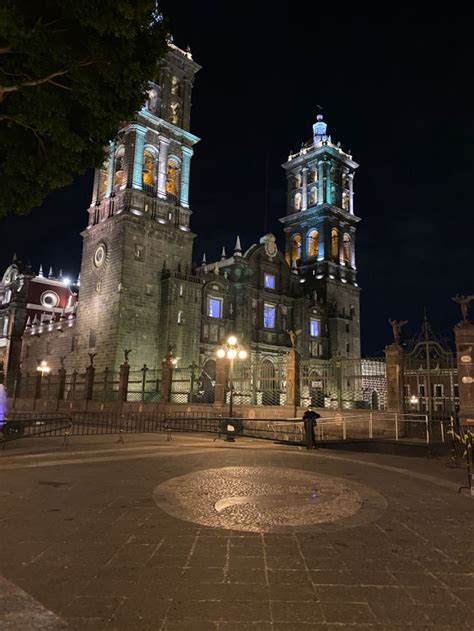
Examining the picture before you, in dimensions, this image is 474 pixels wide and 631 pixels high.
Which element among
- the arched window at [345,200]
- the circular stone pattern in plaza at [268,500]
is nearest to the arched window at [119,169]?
the arched window at [345,200]

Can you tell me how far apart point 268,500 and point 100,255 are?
37653 mm

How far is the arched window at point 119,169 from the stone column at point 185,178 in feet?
18.7

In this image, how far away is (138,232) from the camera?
3931cm

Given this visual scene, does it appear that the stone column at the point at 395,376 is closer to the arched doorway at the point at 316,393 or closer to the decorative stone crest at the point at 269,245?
the arched doorway at the point at 316,393

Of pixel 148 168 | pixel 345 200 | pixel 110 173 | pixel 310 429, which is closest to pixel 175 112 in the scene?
pixel 148 168

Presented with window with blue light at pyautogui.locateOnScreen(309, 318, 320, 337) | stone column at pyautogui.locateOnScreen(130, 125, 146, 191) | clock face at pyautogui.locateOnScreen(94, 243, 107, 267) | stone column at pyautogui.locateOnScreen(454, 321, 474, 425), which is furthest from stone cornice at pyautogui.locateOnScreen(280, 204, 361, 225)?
stone column at pyautogui.locateOnScreen(454, 321, 474, 425)

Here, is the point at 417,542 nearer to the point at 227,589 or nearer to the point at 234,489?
the point at 227,589

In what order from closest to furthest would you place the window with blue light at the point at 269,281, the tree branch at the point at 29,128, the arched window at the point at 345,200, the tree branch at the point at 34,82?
1. the tree branch at the point at 34,82
2. the tree branch at the point at 29,128
3. the window with blue light at the point at 269,281
4. the arched window at the point at 345,200

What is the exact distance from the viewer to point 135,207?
1553 inches

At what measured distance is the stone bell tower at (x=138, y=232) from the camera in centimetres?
3800

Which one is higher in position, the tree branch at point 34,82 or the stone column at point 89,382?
the tree branch at point 34,82

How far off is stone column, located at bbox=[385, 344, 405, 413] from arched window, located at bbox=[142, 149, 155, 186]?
31.2m

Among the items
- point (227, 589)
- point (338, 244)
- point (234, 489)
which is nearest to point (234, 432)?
point (234, 489)

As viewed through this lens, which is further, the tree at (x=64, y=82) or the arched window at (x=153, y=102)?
the arched window at (x=153, y=102)
